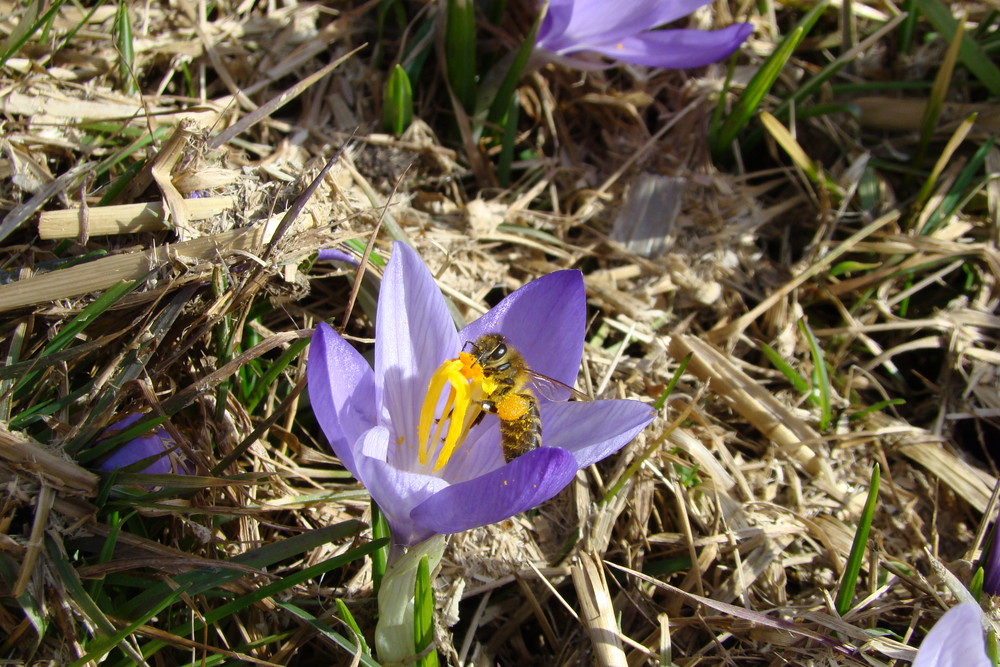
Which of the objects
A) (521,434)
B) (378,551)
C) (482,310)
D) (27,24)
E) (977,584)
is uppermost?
(27,24)

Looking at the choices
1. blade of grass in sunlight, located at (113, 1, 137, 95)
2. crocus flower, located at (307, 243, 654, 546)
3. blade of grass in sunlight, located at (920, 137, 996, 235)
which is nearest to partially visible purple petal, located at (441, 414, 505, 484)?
crocus flower, located at (307, 243, 654, 546)

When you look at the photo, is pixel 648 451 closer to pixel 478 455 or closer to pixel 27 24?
pixel 478 455

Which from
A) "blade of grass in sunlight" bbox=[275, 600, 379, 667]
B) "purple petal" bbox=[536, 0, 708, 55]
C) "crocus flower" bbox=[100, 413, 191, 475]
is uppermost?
"purple petal" bbox=[536, 0, 708, 55]

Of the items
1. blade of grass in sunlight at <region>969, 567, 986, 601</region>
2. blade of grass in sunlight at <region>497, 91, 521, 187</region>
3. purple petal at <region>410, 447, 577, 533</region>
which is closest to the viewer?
purple petal at <region>410, 447, 577, 533</region>

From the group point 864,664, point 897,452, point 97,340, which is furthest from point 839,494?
point 97,340

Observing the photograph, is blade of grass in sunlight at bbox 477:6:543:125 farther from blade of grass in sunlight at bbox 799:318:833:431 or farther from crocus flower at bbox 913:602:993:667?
crocus flower at bbox 913:602:993:667

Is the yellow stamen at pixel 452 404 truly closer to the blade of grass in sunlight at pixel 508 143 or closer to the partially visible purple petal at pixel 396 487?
the partially visible purple petal at pixel 396 487

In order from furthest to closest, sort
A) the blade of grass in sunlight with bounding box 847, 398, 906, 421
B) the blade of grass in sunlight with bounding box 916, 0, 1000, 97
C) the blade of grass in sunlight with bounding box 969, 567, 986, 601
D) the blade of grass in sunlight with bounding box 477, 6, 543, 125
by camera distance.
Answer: the blade of grass in sunlight with bounding box 916, 0, 1000, 97, the blade of grass in sunlight with bounding box 477, 6, 543, 125, the blade of grass in sunlight with bounding box 847, 398, 906, 421, the blade of grass in sunlight with bounding box 969, 567, 986, 601

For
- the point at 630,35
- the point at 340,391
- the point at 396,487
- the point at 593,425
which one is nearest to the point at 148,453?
the point at 340,391
